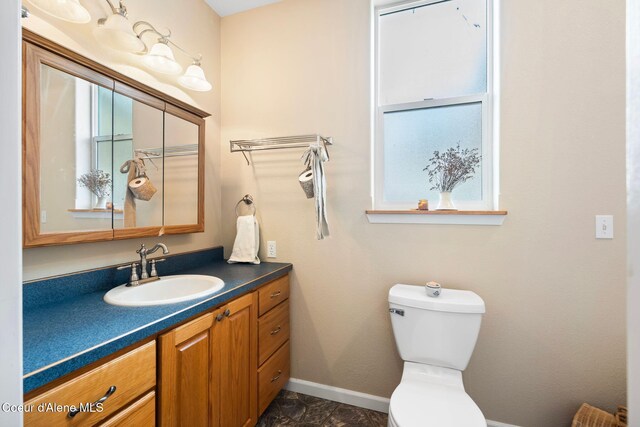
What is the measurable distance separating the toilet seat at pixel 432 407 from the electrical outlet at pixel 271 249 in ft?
3.66

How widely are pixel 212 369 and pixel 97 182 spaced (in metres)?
0.97

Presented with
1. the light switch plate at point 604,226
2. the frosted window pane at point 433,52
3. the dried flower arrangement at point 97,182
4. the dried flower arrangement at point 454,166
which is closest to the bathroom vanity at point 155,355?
the dried flower arrangement at point 97,182

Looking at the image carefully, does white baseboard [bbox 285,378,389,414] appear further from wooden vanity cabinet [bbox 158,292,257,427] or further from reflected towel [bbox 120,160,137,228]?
reflected towel [bbox 120,160,137,228]

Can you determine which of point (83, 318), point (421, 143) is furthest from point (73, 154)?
point (421, 143)

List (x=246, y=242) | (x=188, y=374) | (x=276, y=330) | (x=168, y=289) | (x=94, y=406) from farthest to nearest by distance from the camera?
1. (x=246, y=242)
2. (x=276, y=330)
3. (x=168, y=289)
4. (x=188, y=374)
5. (x=94, y=406)

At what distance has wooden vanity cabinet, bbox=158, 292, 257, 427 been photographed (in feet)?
3.27

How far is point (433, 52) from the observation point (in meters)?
1.74

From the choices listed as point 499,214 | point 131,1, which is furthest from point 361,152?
point 131,1

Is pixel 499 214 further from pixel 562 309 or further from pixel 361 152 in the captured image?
pixel 361 152

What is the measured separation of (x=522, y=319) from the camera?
4.91 feet

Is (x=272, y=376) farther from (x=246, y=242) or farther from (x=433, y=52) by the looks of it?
(x=433, y=52)

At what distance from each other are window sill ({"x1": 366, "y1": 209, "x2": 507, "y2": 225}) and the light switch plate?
0.40m

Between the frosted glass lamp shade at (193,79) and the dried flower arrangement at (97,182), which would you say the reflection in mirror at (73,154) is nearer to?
the dried flower arrangement at (97,182)

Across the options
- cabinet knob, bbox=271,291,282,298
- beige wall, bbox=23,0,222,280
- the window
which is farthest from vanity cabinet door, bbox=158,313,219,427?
the window
